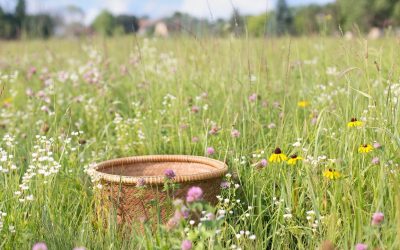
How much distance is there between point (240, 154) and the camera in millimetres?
2932

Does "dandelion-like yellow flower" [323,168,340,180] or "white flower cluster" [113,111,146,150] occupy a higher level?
"dandelion-like yellow flower" [323,168,340,180]

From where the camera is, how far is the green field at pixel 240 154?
84.5 inches

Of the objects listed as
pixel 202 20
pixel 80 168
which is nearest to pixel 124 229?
pixel 80 168

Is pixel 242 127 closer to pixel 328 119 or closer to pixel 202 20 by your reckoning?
pixel 328 119

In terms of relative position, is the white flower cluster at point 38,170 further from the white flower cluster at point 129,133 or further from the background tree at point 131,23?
the background tree at point 131,23

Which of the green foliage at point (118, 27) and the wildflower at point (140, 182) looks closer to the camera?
the wildflower at point (140, 182)

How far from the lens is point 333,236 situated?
6.57 ft

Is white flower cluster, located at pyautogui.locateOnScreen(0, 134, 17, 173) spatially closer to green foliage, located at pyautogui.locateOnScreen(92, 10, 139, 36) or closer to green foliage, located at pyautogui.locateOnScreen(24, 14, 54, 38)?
green foliage, located at pyautogui.locateOnScreen(92, 10, 139, 36)

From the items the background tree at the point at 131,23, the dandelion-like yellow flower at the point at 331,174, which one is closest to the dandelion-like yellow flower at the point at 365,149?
the dandelion-like yellow flower at the point at 331,174

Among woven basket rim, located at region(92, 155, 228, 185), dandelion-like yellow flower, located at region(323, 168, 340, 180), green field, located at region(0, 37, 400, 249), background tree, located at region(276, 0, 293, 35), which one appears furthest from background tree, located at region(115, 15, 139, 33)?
dandelion-like yellow flower, located at region(323, 168, 340, 180)

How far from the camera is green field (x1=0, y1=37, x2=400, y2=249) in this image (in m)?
2.15

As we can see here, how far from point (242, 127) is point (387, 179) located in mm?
1150

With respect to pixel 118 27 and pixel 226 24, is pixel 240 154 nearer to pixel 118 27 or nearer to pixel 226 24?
pixel 226 24

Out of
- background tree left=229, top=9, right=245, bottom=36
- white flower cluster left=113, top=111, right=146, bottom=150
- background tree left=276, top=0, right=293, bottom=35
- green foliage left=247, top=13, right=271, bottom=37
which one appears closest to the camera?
background tree left=229, top=9, right=245, bottom=36
